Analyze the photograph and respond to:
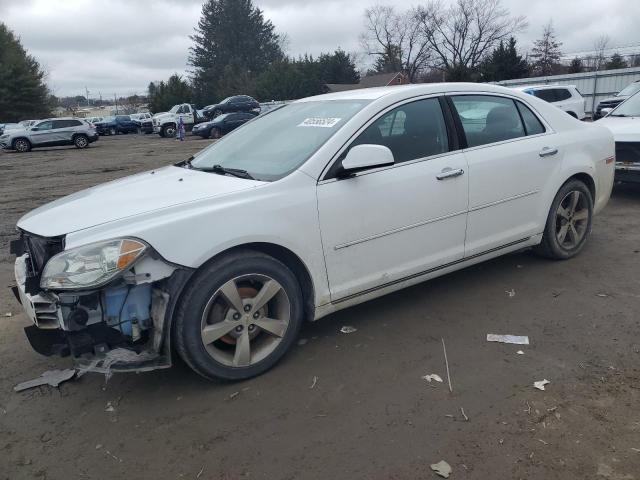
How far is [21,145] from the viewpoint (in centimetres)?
2773

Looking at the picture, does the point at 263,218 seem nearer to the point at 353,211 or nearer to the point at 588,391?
the point at 353,211

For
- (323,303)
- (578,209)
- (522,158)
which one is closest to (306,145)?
(323,303)

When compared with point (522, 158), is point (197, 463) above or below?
below

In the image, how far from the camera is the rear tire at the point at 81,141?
28828mm

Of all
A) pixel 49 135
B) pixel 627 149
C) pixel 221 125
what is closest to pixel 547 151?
pixel 627 149

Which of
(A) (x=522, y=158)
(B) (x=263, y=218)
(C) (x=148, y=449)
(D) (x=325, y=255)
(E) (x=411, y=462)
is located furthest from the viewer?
(A) (x=522, y=158)

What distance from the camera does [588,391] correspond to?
302 cm

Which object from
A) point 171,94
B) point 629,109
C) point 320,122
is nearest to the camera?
point 320,122

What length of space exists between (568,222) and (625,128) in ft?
10.7

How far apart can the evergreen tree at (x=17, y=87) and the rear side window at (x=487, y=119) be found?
173ft

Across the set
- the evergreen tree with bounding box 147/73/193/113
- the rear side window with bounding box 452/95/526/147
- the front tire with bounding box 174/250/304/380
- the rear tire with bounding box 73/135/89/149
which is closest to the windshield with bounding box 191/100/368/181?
the front tire with bounding box 174/250/304/380

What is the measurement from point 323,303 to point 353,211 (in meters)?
0.63

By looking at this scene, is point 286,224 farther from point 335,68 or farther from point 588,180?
point 335,68

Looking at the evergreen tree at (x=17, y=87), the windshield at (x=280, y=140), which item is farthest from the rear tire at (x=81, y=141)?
the windshield at (x=280, y=140)
